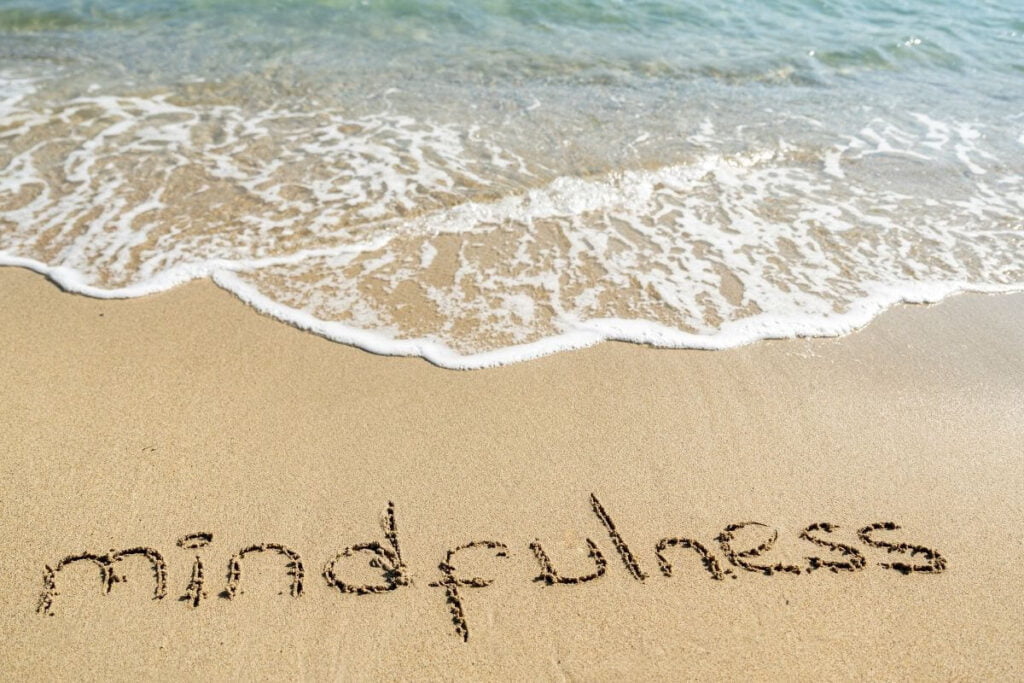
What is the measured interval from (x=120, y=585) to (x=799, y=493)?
252 cm

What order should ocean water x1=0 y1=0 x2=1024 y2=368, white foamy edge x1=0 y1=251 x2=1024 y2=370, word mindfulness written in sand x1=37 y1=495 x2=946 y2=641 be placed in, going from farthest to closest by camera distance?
→ 1. ocean water x1=0 y1=0 x2=1024 y2=368
2. white foamy edge x1=0 y1=251 x2=1024 y2=370
3. word mindfulness written in sand x1=37 y1=495 x2=946 y2=641

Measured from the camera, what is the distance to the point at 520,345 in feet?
11.7

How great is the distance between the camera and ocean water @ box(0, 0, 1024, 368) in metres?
3.95

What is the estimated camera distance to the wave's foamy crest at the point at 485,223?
3832 millimetres

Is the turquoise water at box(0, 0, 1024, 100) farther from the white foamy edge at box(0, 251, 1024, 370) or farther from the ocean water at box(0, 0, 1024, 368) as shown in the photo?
the white foamy edge at box(0, 251, 1024, 370)

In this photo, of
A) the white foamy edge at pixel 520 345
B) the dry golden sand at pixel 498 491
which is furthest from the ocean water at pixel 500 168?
the dry golden sand at pixel 498 491

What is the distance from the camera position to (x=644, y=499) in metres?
2.75

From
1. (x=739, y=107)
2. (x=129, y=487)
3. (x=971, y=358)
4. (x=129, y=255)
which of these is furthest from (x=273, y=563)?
(x=739, y=107)

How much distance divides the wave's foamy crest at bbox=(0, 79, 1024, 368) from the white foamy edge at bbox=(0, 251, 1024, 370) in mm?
16

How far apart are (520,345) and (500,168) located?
227 cm

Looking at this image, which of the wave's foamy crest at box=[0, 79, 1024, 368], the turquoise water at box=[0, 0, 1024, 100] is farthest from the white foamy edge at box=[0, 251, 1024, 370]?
the turquoise water at box=[0, 0, 1024, 100]

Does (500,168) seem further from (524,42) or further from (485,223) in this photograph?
(524,42)

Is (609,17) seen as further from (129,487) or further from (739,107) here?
(129,487)

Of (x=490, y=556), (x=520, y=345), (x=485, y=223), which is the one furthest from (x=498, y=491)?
(x=485, y=223)
